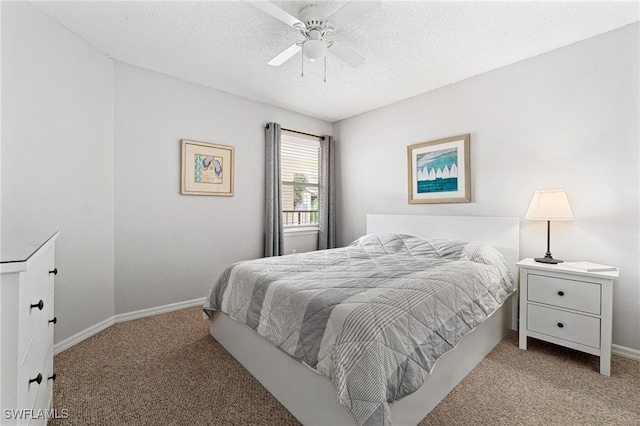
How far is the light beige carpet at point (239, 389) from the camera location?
1.62 m

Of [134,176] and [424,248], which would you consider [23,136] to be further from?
[424,248]

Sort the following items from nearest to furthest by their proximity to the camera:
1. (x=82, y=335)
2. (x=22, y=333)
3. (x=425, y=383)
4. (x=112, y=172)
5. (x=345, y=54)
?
(x=22, y=333)
(x=425, y=383)
(x=345, y=54)
(x=82, y=335)
(x=112, y=172)

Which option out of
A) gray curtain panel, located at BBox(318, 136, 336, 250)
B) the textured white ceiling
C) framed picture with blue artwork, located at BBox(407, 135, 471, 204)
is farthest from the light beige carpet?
the textured white ceiling

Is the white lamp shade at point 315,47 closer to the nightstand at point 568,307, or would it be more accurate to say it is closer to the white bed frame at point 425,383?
the white bed frame at point 425,383

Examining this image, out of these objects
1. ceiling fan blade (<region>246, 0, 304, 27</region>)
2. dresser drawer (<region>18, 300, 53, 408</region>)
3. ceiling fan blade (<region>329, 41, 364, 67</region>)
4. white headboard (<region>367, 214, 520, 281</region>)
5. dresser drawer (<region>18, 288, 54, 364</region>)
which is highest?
ceiling fan blade (<region>246, 0, 304, 27</region>)

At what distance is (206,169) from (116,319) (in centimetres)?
177

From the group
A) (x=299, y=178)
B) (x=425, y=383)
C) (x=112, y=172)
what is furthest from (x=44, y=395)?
(x=299, y=178)

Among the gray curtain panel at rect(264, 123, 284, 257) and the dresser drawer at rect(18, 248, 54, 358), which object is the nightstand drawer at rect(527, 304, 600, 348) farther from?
the dresser drawer at rect(18, 248, 54, 358)

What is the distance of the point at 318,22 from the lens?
Result: 6.95ft

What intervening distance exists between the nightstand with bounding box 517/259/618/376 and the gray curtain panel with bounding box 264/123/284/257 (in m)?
2.70

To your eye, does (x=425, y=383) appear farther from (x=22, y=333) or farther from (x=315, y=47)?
(x=315, y=47)

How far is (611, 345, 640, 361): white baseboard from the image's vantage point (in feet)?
7.40

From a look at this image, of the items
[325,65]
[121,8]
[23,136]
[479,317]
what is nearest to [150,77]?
[121,8]

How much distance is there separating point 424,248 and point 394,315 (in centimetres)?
163
